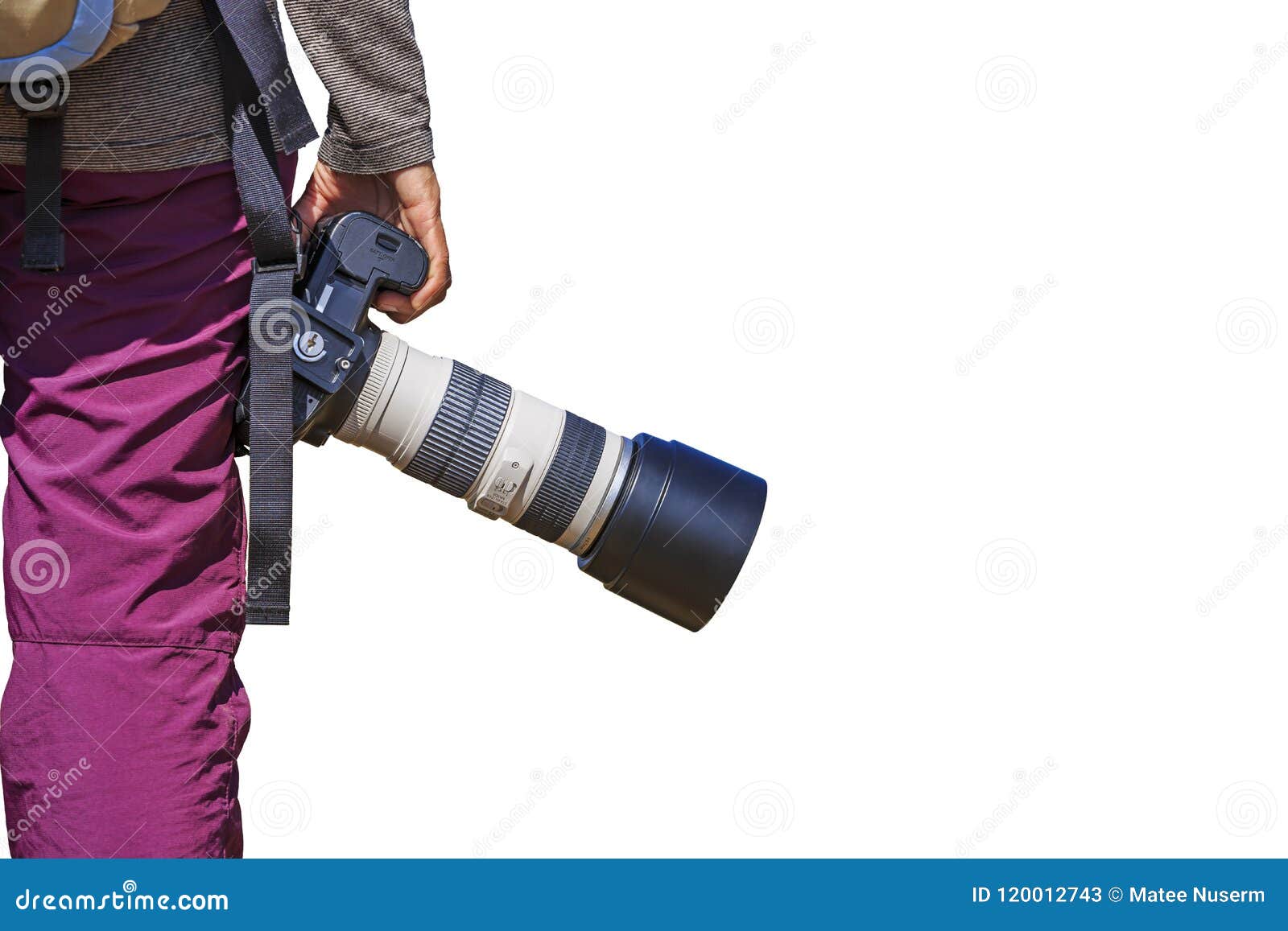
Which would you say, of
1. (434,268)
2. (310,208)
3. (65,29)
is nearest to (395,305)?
(434,268)

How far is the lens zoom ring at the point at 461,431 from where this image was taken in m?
2.46

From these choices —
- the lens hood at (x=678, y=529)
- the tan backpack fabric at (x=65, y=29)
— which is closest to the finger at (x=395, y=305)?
the lens hood at (x=678, y=529)

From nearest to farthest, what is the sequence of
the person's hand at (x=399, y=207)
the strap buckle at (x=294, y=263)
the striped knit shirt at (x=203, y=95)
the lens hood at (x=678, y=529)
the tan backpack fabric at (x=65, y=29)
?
the tan backpack fabric at (x=65, y=29)
the striped knit shirt at (x=203, y=95)
the strap buckle at (x=294, y=263)
the person's hand at (x=399, y=207)
the lens hood at (x=678, y=529)

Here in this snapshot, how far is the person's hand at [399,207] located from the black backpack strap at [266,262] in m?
0.14

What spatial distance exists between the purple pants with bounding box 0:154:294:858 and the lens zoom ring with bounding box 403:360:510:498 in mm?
335

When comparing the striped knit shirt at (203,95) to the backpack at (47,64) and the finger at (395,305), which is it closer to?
the backpack at (47,64)

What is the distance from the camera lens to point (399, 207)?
249 centimetres

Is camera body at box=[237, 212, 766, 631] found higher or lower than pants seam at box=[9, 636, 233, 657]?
higher

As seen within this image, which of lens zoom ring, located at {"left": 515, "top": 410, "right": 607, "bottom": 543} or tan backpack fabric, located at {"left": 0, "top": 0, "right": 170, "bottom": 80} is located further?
lens zoom ring, located at {"left": 515, "top": 410, "right": 607, "bottom": 543}

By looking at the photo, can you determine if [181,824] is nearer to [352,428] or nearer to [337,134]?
[352,428]

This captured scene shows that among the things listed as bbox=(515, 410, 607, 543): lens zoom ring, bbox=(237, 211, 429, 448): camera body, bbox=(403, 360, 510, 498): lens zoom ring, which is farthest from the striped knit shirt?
bbox=(515, 410, 607, 543): lens zoom ring

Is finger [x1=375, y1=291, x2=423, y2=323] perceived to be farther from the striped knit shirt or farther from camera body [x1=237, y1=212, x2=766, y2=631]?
the striped knit shirt

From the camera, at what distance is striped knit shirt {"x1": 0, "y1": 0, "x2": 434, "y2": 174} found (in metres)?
2.17

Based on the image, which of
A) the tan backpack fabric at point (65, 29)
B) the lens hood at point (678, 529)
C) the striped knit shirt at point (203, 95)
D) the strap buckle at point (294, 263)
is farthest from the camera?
the lens hood at point (678, 529)
